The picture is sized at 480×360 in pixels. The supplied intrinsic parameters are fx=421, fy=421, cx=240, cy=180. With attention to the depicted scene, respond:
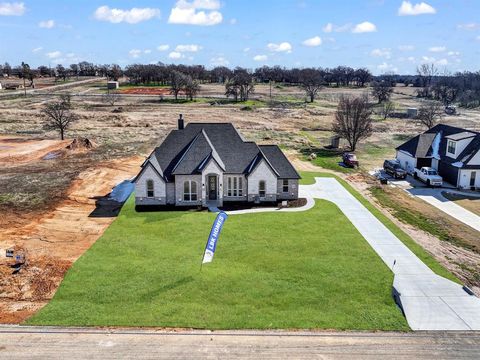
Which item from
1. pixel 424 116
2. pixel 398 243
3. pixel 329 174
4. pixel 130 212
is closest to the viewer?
pixel 398 243

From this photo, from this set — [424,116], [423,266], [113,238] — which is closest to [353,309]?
[423,266]

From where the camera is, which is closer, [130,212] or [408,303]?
[408,303]

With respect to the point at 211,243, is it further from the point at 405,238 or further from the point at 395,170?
the point at 395,170

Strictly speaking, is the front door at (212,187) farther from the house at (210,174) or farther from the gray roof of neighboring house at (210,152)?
the gray roof of neighboring house at (210,152)

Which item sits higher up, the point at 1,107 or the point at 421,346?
the point at 1,107

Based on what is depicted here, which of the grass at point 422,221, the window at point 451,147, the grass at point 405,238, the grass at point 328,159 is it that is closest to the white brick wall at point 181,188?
the grass at point 405,238

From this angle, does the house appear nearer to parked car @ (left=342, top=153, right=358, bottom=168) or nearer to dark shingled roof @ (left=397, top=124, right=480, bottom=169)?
parked car @ (left=342, top=153, right=358, bottom=168)

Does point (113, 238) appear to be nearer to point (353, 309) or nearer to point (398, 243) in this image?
point (353, 309)
